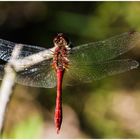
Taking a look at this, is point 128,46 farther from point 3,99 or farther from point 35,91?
point 35,91

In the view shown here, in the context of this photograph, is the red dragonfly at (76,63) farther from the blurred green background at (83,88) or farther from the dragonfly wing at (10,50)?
the blurred green background at (83,88)

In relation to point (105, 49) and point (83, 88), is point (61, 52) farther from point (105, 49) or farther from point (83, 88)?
point (83, 88)

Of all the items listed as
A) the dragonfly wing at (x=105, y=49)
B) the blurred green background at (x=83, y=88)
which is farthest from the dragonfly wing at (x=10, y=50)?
the blurred green background at (x=83, y=88)

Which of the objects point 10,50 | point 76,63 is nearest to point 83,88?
point 76,63

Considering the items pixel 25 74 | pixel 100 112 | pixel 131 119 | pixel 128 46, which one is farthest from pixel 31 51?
pixel 131 119

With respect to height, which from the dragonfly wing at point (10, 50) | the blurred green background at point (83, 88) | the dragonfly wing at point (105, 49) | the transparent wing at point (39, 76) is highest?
the blurred green background at point (83, 88)
